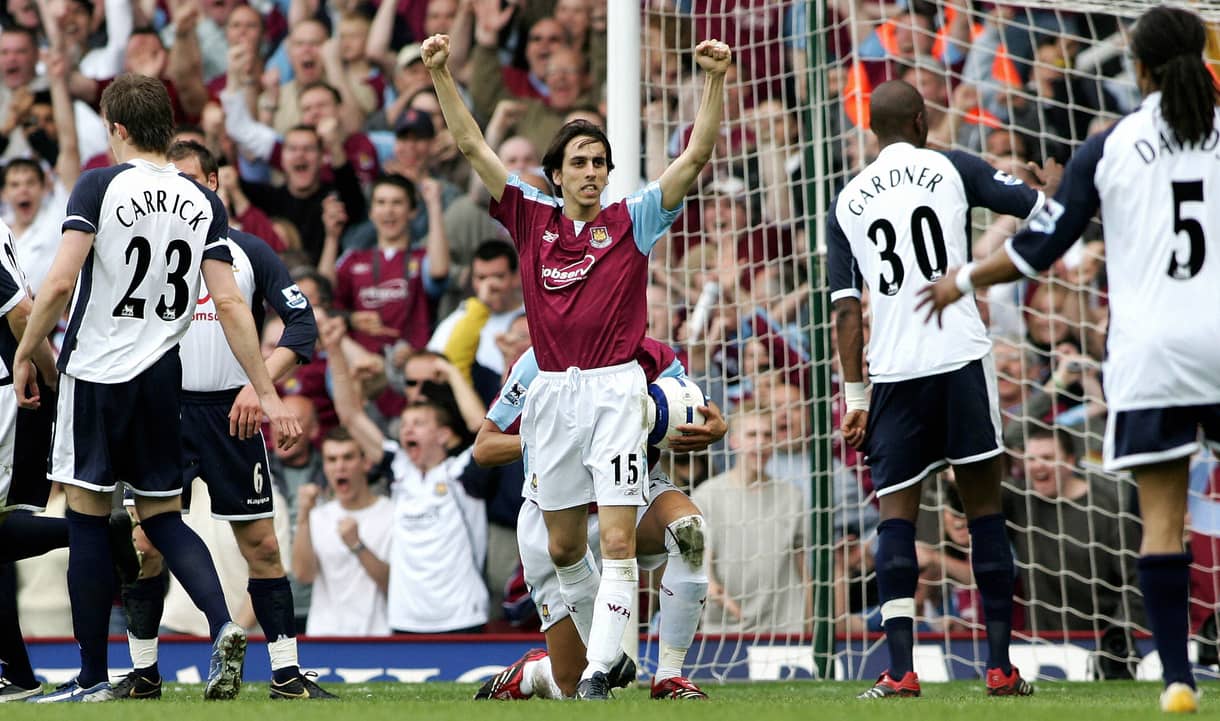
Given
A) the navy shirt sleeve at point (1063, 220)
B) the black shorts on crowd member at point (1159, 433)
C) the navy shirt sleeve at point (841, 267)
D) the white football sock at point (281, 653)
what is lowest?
the white football sock at point (281, 653)

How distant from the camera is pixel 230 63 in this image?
10.6m

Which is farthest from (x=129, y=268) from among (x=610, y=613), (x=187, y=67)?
(x=187, y=67)

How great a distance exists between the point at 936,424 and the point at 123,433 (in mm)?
2906

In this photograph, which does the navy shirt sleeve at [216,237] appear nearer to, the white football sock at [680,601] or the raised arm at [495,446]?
the raised arm at [495,446]

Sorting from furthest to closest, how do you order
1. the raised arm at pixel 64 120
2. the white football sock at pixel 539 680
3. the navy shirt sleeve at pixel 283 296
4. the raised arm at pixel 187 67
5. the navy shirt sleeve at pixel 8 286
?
the raised arm at pixel 187 67 < the raised arm at pixel 64 120 < the navy shirt sleeve at pixel 283 296 < the white football sock at pixel 539 680 < the navy shirt sleeve at pixel 8 286

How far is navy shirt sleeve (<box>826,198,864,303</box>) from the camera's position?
19.5ft

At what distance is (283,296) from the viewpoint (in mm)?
6078

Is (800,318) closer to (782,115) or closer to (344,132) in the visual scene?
(782,115)

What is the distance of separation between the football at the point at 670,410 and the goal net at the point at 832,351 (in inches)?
101

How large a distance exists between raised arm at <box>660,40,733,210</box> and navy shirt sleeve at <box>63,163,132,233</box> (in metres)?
1.89

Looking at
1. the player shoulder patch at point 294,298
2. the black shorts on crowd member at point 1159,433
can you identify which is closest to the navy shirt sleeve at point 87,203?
the player shoulder patch at point 294,298

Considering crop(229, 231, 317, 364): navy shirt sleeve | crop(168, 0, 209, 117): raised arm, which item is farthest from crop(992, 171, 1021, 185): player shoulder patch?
crop(168, 0, 209, 117): raised arm

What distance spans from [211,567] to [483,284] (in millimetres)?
4637

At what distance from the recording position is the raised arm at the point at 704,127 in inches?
205
